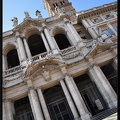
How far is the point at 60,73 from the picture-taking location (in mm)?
14570

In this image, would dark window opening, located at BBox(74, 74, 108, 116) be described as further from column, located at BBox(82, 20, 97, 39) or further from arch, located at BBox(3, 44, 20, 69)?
arch, located at BBox(3, 44, 20, 69)

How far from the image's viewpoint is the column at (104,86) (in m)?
12.5

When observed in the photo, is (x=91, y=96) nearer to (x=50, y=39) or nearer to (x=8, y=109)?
(x=50, y=39)

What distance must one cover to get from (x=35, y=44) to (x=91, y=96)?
955 centimetres

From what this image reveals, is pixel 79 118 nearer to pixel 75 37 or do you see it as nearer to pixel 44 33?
pixel 75 37

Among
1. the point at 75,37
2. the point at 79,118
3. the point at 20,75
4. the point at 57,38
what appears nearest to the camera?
the point at 79,118

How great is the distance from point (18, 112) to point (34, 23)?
10.3m

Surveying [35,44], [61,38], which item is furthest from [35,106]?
[61,38]

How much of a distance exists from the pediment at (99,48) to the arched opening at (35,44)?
7153 millimetres

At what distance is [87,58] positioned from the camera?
15.0 meters

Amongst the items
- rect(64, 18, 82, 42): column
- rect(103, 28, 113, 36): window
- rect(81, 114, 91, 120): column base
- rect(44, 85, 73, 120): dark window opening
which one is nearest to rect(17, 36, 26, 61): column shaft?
rect(44, 85, 73, 120): dark window opening

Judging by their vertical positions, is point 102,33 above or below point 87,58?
above

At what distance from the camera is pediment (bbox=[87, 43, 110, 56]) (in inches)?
600

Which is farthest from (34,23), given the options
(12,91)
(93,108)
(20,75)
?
Answer: (93,108)
